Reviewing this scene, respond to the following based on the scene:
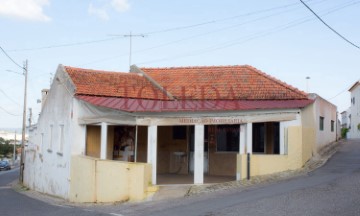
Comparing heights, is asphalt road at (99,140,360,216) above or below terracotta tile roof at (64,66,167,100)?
below

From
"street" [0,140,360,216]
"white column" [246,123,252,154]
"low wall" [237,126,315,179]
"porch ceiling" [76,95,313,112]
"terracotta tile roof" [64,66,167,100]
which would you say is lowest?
"street" [0,140,360,216]

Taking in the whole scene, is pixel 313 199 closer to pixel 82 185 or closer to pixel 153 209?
pixel 153 209

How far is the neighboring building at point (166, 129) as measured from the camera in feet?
54.4

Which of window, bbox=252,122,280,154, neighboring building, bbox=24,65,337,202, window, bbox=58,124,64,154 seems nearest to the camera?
neighboring building, bbox=24,65,337,202

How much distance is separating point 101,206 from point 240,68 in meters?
11.3

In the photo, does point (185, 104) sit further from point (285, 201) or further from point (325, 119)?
point (325, 119)

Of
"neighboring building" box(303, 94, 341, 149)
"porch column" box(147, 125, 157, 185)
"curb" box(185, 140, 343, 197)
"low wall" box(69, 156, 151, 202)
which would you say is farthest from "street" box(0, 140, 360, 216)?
"neighboring building" box(303, 94, 341, 149)

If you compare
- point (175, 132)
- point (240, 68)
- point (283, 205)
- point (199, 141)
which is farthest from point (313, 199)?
point (240, 68)

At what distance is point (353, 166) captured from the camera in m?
17.8

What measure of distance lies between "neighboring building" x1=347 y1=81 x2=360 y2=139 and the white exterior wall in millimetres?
33712

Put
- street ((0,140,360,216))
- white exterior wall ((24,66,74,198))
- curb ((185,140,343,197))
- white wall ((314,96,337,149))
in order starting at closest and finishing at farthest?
1. street ((0,140,360,216))
2. curb ((185,140,343,197))
3. white exterior wall ((24,66,74,198))
4. white wall ((314,96,337,149))

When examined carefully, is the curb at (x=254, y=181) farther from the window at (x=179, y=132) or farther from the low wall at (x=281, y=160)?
the window at (x=179, y=132)

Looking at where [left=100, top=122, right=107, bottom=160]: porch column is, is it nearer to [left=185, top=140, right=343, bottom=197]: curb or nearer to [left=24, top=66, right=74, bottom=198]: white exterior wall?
[left=24, top=66, right=74, bottom=198]: white exterior wall

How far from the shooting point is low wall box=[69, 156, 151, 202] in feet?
51.3
